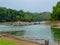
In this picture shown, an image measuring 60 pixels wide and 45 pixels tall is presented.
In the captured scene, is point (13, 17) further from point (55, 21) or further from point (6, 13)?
point (55, 21)

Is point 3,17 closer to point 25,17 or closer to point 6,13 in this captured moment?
point 6,13

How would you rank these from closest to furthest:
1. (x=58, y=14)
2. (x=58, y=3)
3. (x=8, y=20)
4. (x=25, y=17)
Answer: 1. (x=58, y=14)
2. (x=58, y=3)
3. (x=8, y=20)
4. (x=25, y=17)

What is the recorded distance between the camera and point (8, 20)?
16588 centimetres

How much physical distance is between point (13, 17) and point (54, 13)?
199ft

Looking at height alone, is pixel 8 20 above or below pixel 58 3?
below

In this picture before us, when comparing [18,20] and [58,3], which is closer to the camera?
[58,3]

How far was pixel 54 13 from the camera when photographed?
116 metres

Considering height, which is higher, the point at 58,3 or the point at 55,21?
the point at 58,3

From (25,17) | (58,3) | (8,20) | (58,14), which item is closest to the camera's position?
(58,14)

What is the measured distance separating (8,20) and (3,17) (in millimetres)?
5381

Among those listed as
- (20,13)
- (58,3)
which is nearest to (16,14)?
(20,13)

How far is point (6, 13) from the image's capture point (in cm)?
17412

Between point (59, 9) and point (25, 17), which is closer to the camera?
point (59, 9)

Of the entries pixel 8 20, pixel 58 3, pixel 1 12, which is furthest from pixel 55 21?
pixel 1 12
